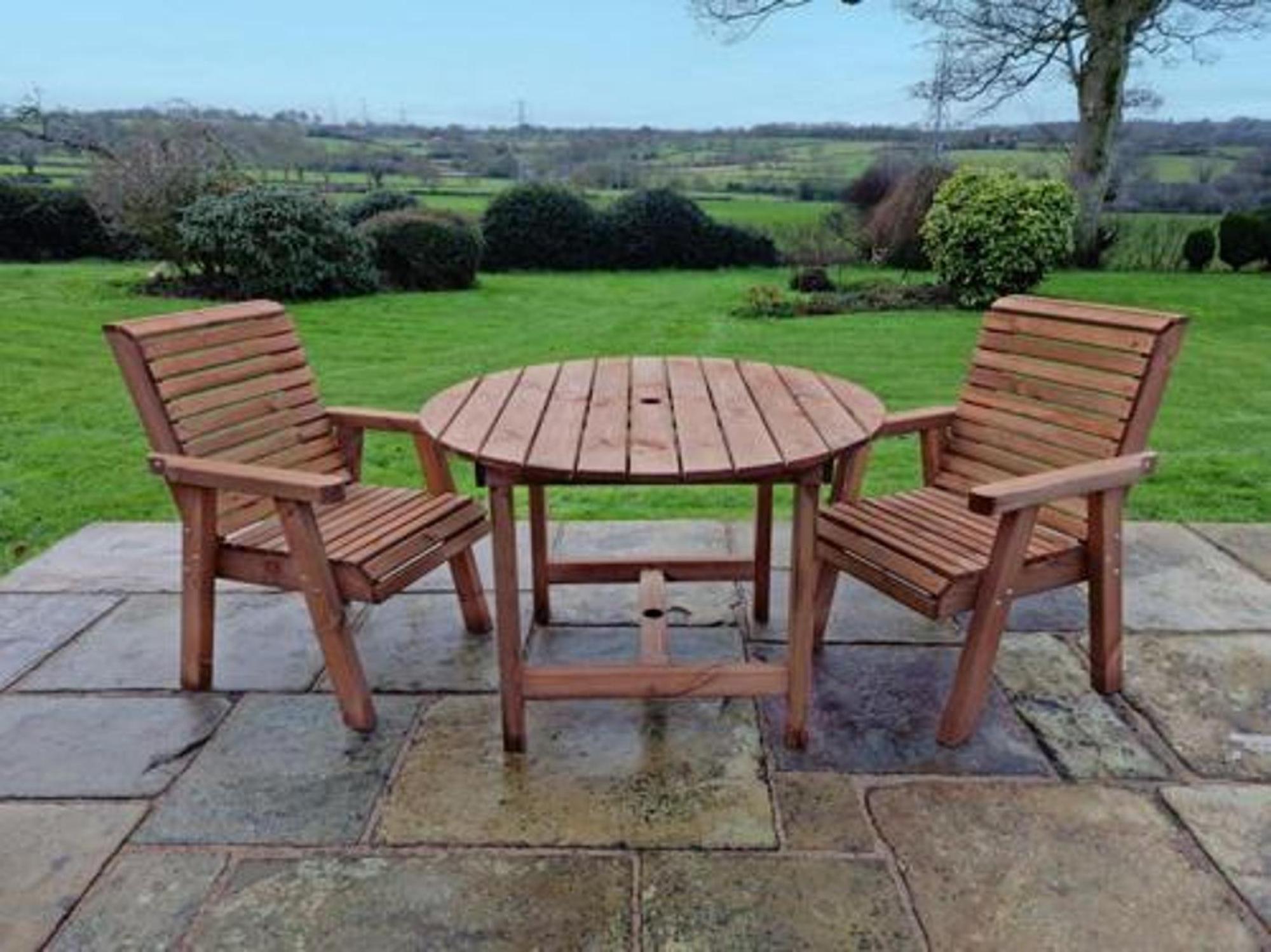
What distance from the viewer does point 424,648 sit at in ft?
8.85

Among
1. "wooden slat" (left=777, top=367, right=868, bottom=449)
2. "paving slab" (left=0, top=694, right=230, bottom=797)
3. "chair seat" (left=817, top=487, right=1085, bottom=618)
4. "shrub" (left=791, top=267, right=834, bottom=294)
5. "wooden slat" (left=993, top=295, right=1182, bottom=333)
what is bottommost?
"shrub" (left=791, top=267, right=834, bottom=294)

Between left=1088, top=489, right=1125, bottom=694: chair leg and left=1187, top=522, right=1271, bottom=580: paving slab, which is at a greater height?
left=1088, top=489, right=1125, bottom=694: chair leg

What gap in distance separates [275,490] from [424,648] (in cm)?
80

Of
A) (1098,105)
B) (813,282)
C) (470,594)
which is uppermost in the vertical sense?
(1098,105)

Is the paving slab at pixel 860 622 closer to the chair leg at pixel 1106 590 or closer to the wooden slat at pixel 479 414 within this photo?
the chair leg at pixel 1106 590

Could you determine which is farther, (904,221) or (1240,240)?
(1240,240)

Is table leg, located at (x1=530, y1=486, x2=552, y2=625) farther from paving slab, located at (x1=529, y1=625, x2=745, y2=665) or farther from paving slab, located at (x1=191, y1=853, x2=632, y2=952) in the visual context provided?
paving slab, located at (x1=191, y1=853, x2=632, y2=952)

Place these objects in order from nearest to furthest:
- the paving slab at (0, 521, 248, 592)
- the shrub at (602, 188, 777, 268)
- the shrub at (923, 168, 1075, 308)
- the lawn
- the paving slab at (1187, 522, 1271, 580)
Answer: the paving slab at (0, 521, 248, 592) < the paving slab at (1187, 522, 1271, 580) < the lawn < the shrub at (923, 168, 1075, 308) < the shrub at (602, 188, 777, 268)

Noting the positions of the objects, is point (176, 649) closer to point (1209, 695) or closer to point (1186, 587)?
point (1209, 695)

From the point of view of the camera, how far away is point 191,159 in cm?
984

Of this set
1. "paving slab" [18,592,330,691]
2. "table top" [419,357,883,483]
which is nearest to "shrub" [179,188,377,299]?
"paving slab" [18,592,330,691]

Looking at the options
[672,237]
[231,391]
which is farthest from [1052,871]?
[672,237]

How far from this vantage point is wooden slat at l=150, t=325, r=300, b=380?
91.3 inches

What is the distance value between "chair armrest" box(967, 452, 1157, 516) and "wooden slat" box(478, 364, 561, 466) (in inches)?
37.3
